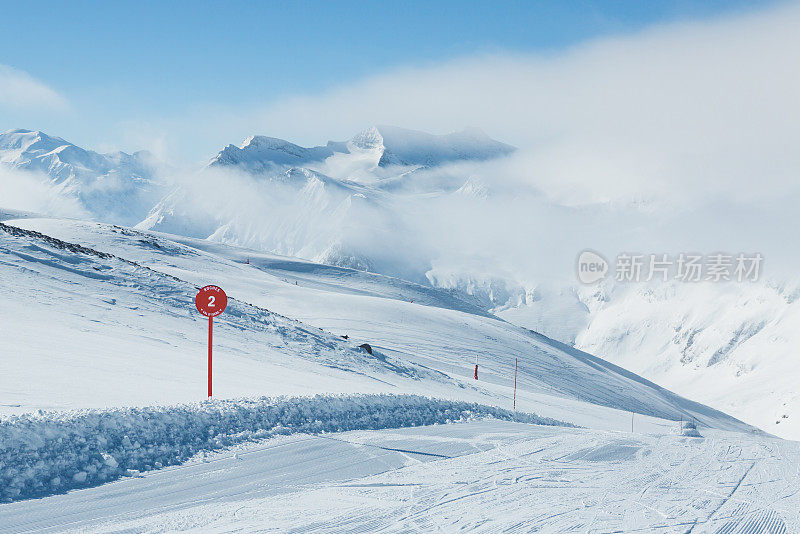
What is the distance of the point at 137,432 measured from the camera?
362 inches

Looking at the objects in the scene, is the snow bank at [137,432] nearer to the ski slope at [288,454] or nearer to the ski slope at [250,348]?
the ski slope at [288,454]

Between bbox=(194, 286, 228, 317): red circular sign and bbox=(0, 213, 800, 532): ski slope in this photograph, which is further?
bbox=(194, 286, 228, 317): red circular sign

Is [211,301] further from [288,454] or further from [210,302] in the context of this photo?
[288,454]

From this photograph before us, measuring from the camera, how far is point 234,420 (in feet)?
35.0

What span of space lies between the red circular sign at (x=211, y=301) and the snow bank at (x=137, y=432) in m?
2.39

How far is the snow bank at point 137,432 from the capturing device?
772 centimetres

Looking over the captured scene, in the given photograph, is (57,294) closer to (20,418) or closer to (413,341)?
(20,418)

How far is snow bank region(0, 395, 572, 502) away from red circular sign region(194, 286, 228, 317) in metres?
2.39

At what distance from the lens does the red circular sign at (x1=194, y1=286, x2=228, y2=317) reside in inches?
521

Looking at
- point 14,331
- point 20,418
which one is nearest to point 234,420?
point 20,418

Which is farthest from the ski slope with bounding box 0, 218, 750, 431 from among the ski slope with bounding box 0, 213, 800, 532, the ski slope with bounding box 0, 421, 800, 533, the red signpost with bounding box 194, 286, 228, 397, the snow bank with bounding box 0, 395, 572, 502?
the ski slope with bounding box 0, 421, 800, 533

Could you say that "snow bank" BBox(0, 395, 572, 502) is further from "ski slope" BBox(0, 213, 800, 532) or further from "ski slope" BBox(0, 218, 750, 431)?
"ski slope" BBox(0, 218, 750, 431)

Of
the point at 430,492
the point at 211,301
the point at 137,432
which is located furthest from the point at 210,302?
the point at 430,492

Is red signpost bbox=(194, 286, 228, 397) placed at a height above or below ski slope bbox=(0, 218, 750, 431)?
above
